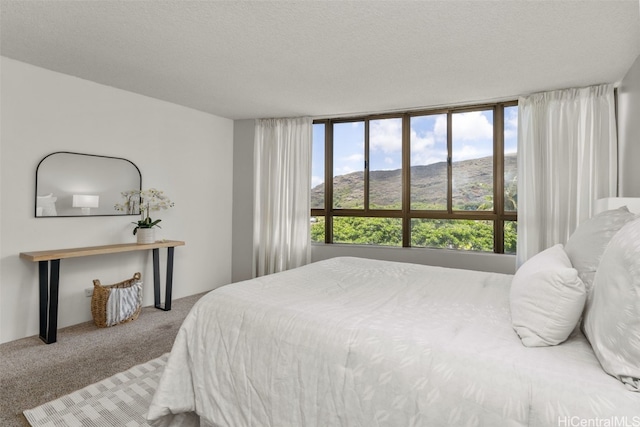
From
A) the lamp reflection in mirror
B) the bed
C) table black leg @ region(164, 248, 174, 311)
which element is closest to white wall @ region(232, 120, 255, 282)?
table black leg @ region(164, 248, 174, 311)

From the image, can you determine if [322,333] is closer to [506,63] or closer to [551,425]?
[551,425]

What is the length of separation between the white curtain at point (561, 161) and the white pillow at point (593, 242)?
2198 millimetres

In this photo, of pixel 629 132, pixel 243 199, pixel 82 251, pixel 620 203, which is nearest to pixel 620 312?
pixel 620 203

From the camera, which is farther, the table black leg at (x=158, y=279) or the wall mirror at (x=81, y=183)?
the table black leg at (x=158, y=279)

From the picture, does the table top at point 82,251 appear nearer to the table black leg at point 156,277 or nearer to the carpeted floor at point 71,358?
the table black leg at point 156,277

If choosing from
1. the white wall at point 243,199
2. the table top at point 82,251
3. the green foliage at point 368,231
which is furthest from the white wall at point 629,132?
the table top at point 82,251

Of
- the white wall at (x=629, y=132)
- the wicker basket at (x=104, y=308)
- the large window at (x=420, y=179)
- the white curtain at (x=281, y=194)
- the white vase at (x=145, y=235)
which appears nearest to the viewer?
the white wall at (x=629, y=132)

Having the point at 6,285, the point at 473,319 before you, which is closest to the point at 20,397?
the point at 6,285

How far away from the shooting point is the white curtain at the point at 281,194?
15.3 feet

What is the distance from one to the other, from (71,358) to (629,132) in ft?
16.5

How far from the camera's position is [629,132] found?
299cm

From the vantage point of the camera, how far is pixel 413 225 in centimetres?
444

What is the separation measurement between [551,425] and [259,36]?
2634 mm

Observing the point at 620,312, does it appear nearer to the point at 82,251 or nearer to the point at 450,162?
the point at 450,162
